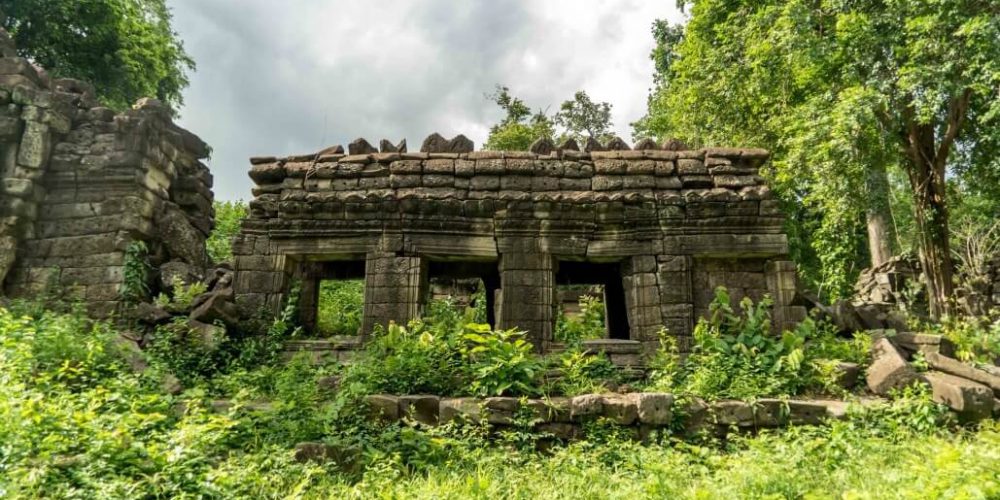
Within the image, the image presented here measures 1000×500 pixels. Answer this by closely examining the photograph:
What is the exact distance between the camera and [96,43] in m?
17.2

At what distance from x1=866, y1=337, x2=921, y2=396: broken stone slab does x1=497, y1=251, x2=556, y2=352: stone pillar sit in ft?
11.7

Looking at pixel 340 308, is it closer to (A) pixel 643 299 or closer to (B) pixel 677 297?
(A) pixel 643 299

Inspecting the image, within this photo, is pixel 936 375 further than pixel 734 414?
Yes

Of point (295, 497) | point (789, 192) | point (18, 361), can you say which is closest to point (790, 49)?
point (789, 192)

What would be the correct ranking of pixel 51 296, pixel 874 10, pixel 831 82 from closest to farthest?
pixel 51 296 → pixel 874 10 → pixel 831 82

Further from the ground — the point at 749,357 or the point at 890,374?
the point at 749,357

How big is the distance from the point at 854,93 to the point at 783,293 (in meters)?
4.30

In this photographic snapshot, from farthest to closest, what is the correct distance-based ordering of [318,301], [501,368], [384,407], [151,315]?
[318,301]
[151,315]
[501,368]
[384,407]

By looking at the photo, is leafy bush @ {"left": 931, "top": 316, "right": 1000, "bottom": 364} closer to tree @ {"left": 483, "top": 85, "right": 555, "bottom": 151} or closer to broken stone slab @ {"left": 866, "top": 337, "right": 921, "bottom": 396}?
broken stone slab @ {"left": 866, "top": 337, "right": 921, "bottom": 396}

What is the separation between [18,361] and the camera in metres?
5.08

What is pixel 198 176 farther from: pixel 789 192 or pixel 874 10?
pixel 789 192

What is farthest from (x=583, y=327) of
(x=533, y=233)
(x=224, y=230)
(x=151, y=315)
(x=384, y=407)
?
(x=224, y=230)

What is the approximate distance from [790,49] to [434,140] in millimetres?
6630

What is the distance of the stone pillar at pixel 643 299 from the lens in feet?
24.2
